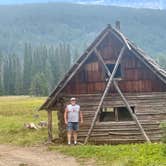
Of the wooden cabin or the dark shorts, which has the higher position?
the wooden cabin

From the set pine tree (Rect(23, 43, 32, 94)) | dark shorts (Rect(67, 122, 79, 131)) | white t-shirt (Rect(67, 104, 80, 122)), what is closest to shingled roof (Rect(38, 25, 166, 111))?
white t-shirt (Rect(67, 104, 80, 122))

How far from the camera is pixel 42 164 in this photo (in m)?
18.1

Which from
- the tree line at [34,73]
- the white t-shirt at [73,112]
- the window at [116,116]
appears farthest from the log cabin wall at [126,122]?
the tree line at [34,73]

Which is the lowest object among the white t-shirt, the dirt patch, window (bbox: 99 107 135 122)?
the dirt patch

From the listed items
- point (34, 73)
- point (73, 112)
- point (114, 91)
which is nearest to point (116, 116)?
point (114, 91)

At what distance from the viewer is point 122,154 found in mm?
19297

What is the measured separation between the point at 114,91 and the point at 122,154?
5.86 meters

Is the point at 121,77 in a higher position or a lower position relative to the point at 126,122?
higher

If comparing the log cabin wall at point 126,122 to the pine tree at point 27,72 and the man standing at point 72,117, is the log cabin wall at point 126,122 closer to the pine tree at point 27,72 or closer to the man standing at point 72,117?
the man standing at point 72,117

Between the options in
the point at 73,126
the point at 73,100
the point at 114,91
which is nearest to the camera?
the point at 73,100

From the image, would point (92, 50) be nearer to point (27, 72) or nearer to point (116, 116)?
point (116, 116)

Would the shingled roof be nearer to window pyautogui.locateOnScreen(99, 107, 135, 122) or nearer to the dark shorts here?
the dark shorts

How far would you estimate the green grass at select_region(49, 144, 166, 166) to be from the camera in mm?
16962

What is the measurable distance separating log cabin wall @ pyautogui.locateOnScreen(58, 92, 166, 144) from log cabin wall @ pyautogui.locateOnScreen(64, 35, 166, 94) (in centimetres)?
30
